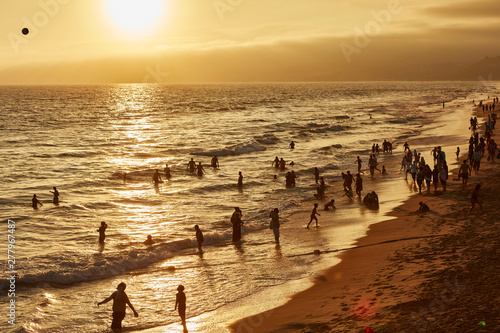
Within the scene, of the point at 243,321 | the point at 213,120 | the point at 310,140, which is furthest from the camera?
the point at 213,120

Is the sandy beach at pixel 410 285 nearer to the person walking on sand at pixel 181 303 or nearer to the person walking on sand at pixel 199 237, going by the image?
the person walking on sand at pixel 181 303

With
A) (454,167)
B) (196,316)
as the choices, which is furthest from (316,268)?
(454,167)

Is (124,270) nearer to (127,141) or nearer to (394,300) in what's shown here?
(394,300)

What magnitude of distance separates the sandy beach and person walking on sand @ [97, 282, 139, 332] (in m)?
2.88

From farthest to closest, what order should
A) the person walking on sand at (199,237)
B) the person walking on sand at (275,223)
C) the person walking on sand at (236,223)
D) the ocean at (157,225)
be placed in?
the person walking on sand at (236,223) < the person walking on sand at (275,223) < the person walking on sand at (199,237) < the ocean at (157,225)

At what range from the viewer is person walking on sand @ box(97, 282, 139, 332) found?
1207 centimetres

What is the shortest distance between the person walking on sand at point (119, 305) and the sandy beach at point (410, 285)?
2.88 m

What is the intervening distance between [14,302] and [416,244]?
13.3 metres

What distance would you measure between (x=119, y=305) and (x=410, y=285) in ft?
24.6

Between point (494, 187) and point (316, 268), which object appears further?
point (494, 187)

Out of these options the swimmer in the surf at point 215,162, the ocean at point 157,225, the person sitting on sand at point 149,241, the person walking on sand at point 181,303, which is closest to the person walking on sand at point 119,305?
the ocean at point 157,225

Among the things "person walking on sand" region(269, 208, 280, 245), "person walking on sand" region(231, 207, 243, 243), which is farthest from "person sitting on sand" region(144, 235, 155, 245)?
"person walking on sand" region(269, 208, 280, 245)

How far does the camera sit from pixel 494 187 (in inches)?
875

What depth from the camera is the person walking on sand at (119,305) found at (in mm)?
12070
